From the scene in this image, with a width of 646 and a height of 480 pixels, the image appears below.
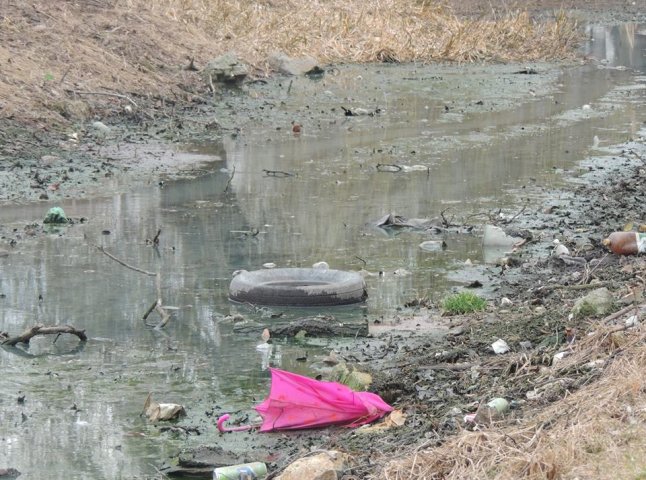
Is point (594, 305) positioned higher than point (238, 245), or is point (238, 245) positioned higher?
point (594, 305)

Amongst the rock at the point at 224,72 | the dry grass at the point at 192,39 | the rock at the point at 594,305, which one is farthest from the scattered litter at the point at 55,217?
the rock at the point at 224,72

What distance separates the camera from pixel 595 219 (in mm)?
10172

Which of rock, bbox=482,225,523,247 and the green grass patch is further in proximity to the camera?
rock, bbox=482,225,523,247

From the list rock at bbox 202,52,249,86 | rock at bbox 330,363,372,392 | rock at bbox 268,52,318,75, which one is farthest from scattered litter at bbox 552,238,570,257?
rock at bbox 268,52,318,75

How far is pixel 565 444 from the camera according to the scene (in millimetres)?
4480

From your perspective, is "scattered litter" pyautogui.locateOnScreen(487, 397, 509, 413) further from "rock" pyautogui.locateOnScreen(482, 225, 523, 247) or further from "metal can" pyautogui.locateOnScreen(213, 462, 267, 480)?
"rock" pyautogui.locateOnScreen(482, 225, 523, 247)

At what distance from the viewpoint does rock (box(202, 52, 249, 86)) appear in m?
16.9

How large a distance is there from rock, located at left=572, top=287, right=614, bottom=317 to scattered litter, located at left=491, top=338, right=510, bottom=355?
1.35 feet

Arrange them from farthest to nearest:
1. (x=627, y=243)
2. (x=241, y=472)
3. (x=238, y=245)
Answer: (x=238, y=245) < (x=627, y=243) < (x=241, y=472)

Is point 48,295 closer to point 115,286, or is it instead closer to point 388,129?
point 115,286

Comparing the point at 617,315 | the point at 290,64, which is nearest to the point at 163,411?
the point at 617,315

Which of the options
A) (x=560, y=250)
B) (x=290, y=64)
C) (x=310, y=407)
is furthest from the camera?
(x=290, y=64)

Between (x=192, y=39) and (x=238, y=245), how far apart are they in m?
9.69

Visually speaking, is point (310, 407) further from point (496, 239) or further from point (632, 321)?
point (496, 239)
